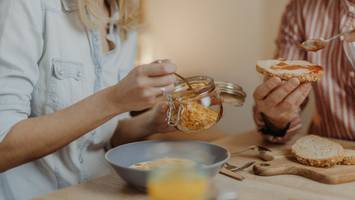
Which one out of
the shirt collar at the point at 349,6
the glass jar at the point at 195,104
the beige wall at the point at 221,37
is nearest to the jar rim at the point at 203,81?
the glass jar at the point at 195,104

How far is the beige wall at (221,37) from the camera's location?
2.23 m

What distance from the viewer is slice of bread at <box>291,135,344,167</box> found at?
1219mm

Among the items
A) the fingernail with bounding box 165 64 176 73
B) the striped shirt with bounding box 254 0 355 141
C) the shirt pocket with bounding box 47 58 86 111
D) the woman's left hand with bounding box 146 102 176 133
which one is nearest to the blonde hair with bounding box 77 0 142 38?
the shirt pocket with bounding box 47 58 86 111

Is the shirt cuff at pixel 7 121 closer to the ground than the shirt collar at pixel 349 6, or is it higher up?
closer to the ground

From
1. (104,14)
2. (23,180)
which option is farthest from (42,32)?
(23,180)

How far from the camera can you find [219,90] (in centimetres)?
123

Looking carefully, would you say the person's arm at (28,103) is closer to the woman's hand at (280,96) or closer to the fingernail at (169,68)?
the fingernail at (169,68)

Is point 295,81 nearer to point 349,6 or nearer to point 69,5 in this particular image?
point 349,6

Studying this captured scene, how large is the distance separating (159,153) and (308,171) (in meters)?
0.37

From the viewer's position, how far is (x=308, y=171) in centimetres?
118

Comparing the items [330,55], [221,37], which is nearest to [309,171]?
[330,55]

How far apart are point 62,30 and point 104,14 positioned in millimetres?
197

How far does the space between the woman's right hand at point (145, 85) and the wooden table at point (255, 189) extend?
20 cm

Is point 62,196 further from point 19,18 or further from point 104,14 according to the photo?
point 104,14
